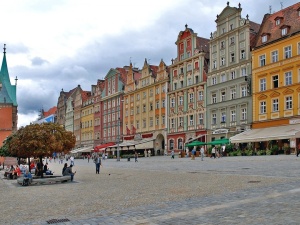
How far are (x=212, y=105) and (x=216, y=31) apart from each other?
10.6 meters

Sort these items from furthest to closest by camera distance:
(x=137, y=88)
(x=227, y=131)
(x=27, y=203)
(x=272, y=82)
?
1. (x=137, y=88)
2. (x=227, y=131)
3. (x=272, y=82)
4. (x=27, y=203)

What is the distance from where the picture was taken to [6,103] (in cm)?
5769

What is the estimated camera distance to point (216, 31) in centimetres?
5594

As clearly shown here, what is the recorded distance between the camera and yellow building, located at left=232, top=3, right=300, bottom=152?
44.2 meters

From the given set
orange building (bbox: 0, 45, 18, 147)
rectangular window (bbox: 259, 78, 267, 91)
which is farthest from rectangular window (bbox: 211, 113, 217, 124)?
orange building (bbox: 0, 45, 18, 147)

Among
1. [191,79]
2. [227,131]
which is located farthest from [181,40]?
[227,131]

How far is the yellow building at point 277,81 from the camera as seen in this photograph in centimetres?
4425

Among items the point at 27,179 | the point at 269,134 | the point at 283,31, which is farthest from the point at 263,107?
the point at 27,179

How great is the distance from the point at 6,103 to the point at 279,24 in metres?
39.7

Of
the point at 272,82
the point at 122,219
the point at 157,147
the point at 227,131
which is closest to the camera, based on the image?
the point at 122,219

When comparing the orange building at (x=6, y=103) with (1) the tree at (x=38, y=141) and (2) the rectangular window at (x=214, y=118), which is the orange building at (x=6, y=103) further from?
(1) the tree at (x=38, y=141)

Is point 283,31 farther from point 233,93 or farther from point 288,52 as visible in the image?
point 233,93

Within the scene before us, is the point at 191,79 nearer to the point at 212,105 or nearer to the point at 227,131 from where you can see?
the point at 212,105

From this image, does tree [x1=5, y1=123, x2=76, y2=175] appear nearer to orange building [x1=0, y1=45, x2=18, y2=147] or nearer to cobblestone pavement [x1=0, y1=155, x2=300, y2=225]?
cobblestone pavement [x1=0, y1=155, x2=300, y2=225]
